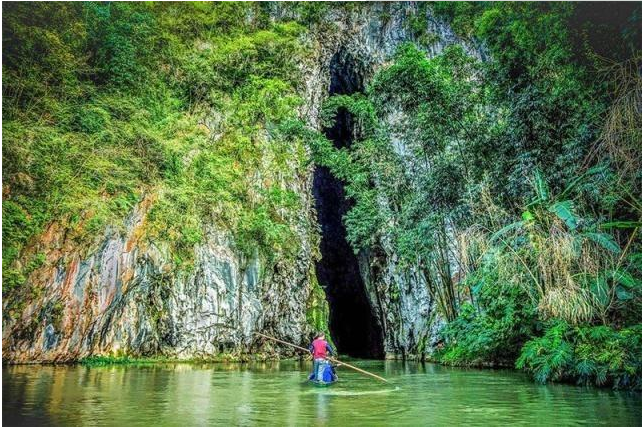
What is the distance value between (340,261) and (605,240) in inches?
866

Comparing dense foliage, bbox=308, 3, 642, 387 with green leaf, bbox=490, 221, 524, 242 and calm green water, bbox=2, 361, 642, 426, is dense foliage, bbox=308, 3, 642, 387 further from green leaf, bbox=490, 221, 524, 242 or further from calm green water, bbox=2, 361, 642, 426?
calm green water, bbox=2, 361, 642, 426

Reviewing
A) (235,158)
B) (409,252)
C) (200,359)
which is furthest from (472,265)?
(235,158)

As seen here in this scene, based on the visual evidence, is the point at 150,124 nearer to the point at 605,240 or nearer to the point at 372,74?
the point at 372,74

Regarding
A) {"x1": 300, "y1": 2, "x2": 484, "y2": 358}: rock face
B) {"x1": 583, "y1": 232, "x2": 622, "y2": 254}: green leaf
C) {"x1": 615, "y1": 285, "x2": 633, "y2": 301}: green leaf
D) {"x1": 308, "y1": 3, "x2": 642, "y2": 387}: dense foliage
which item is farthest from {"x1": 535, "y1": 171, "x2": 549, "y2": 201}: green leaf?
{"x1": 300, "y1": 2, "x2": 484, "y2": 358}: rock face

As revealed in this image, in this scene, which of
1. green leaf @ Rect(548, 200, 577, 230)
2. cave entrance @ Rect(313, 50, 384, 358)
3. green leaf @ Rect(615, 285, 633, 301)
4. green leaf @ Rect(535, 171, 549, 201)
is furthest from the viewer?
cave entrance @ Rect(313, 50, 384, 358)

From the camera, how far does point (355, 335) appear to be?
32.2 metres

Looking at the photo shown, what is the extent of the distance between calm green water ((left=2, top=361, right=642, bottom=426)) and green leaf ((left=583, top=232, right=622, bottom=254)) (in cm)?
274

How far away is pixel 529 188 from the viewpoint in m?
13.9

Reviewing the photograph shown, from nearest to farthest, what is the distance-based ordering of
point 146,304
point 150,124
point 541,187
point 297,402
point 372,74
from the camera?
point 297,402, point 541,187, point 146,304, point 150,124, point 372,74

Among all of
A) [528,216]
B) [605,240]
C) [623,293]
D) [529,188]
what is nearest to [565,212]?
[605,240]

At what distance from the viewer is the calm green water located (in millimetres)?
6734

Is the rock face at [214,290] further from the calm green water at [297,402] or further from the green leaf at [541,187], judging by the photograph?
the green leaf at [541,187]

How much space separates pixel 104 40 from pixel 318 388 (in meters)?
19.4

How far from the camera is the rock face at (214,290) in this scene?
17.0m
